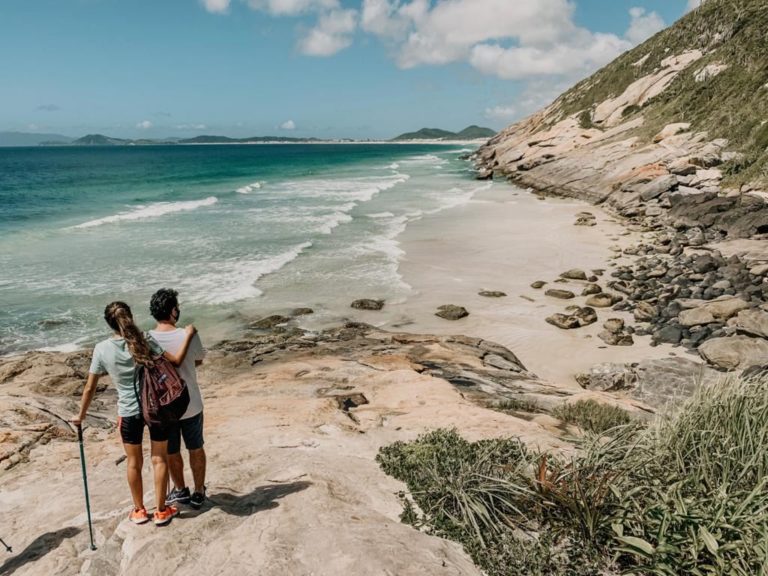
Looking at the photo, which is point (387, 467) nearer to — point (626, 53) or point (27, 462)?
point (27, 462)

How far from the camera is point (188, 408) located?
471 centimetres

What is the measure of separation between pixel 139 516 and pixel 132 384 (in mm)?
1183

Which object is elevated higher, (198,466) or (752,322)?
(198,466)

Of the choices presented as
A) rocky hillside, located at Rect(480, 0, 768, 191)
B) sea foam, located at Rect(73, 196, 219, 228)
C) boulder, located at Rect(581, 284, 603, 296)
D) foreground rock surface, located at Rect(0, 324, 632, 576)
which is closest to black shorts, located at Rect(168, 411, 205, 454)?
foreground rock surface, located at Rect(0, 324, 632, 576)

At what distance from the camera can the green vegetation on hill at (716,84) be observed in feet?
105

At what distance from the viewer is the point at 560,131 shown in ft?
185

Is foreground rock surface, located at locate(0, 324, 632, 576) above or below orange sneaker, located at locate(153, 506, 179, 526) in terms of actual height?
below

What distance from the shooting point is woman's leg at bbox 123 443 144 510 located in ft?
15.2

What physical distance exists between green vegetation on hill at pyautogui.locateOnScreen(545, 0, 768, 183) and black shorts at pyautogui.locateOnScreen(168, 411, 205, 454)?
98.8ft

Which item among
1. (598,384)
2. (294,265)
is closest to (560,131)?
(294,265)

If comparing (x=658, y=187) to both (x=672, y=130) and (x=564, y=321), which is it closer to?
(x=672, y=130)

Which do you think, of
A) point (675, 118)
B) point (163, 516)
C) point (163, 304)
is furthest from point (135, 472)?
point (675, 118)

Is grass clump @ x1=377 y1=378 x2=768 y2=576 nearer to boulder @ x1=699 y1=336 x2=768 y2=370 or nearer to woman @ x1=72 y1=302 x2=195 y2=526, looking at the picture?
woman @ x1=72 y1=302 x2=195 y2=526

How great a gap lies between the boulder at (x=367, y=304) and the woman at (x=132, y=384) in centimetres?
1353
